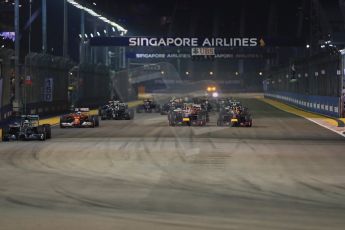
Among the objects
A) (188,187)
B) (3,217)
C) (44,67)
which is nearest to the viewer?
(3,217)

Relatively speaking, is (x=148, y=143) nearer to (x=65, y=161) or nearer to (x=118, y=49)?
(x=65, y=161)

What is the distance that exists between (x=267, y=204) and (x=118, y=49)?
3186 inches

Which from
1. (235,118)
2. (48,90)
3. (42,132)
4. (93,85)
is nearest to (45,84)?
(48,90)

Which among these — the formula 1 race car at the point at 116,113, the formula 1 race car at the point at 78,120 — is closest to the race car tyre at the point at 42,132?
the formula 1 race car at the point at 78,120

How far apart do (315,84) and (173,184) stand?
45.4 metres

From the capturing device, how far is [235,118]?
3444 cm

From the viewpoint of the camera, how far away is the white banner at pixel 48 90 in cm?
4700

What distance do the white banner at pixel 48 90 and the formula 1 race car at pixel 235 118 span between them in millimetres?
16022

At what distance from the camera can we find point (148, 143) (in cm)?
2423

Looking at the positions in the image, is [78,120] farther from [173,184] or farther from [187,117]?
[173,184]

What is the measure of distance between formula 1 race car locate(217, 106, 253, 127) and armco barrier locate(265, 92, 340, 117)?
10001mm

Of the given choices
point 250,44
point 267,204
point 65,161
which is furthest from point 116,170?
point 250,44

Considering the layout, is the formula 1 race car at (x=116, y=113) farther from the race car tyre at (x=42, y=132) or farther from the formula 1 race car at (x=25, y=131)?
the formula 1 race car at (x=25, y=131)

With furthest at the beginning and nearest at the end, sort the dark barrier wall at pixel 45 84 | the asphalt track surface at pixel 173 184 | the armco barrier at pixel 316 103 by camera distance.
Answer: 1. the armco barrier at pixel 316 103
2. the dark barrier wall at pixel 45 84
3. the asphalt track surface at pixel 173 184
